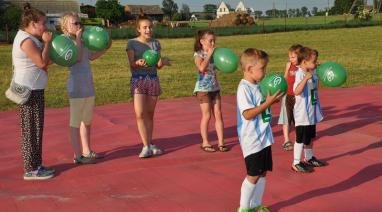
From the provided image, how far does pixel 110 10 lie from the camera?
8919 centimetres

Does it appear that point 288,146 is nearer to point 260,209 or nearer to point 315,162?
point 315,162

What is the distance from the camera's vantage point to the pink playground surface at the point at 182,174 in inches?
202

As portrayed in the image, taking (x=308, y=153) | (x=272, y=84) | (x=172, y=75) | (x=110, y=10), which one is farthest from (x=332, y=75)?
(x=110, y=10)

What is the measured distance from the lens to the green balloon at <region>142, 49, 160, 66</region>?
6305 millimetres

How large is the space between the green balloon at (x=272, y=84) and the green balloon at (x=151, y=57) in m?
2.06

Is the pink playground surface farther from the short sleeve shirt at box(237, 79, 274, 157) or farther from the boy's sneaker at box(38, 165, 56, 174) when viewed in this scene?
the short sleeve shirt at box(237, 79, 274, 157)

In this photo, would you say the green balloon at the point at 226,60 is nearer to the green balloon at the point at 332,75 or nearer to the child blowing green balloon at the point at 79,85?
the green balloon at the point at 332,75

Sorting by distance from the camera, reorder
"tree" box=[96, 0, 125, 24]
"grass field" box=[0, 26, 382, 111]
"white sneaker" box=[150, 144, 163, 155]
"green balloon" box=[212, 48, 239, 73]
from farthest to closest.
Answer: "tree" box=[96, 0, 125, 24] < "grass field" box=[0, 26, 382, 111] < "white sneaker" box=[150, 144, 163, 155] < "green balloon" box=[212, 48, 239, 73]

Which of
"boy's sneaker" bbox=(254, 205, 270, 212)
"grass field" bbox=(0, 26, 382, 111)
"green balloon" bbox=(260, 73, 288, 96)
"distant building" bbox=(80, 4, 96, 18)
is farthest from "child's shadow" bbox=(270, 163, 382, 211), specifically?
"distant building" bbox=(80, 4, 96, 18)

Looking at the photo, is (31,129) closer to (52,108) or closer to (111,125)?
(111,125)

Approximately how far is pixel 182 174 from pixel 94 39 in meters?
1.98

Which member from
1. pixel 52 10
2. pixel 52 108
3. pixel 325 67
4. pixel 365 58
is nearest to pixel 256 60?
pixel 325 67

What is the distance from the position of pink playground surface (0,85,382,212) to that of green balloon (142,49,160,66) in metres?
1.31

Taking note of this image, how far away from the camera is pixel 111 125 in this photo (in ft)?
30.0
